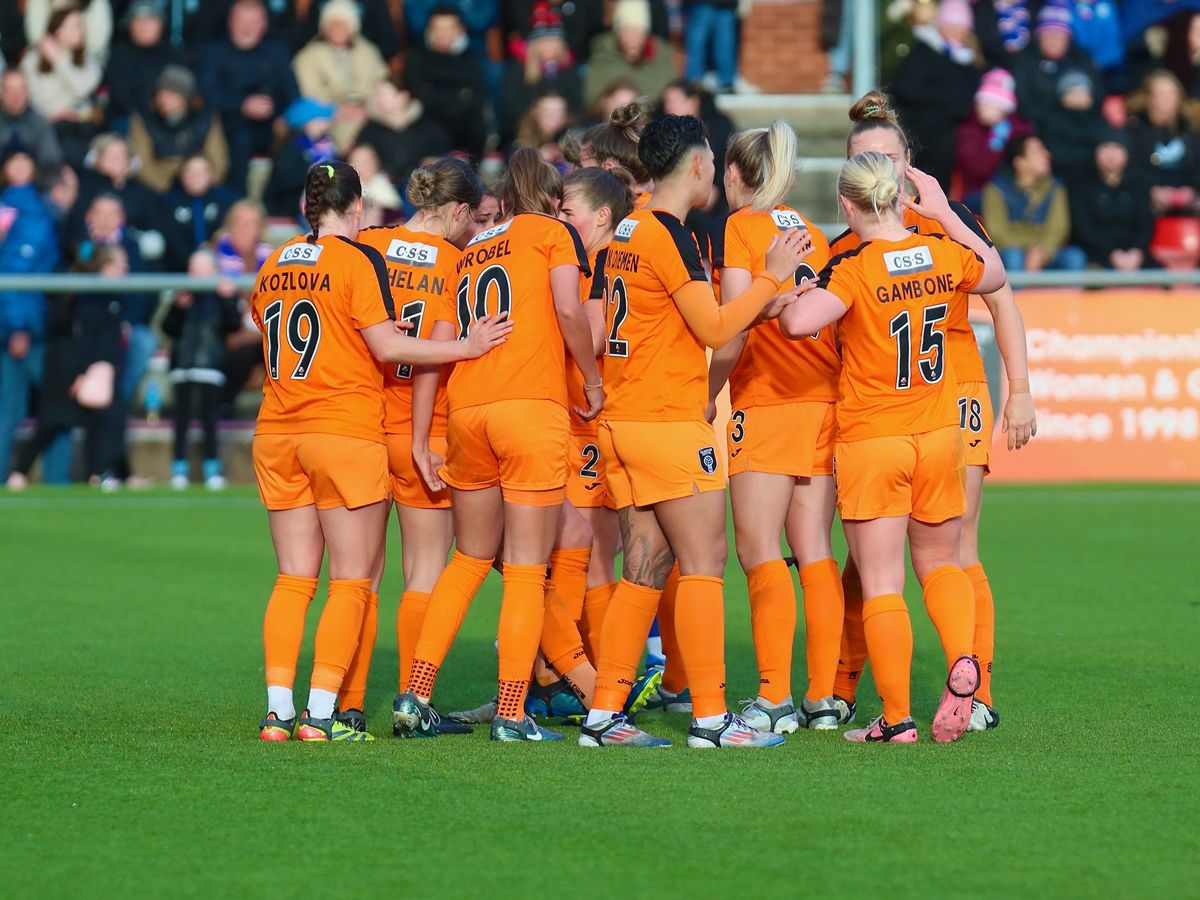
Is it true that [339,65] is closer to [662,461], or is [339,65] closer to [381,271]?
[381,271]

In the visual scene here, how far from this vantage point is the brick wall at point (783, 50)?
2056 cm

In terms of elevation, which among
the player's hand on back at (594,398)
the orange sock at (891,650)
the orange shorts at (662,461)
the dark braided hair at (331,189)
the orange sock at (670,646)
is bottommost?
the orange sock at (670,646)

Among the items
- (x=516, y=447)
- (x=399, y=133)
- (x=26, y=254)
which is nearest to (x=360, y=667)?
(x=516, y=447)

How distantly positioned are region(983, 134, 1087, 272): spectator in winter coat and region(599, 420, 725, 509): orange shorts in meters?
10.8

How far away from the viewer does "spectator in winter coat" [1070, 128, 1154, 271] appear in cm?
1656

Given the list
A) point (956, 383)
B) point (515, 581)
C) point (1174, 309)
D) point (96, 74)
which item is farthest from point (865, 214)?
point (96, 74)

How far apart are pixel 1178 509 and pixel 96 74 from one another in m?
10.9

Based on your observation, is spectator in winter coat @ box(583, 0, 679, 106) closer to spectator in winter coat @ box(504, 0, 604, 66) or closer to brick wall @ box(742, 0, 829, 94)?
spectator in winter coat @ box(504, 0, 604, 66)

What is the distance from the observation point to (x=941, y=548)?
6.38 m

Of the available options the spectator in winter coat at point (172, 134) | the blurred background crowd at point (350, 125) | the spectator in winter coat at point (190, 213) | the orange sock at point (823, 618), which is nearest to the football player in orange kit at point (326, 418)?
the orange sock at point (823, 618)

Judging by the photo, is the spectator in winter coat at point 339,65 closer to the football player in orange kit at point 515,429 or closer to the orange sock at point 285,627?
the football player in orange kit at point 515,429

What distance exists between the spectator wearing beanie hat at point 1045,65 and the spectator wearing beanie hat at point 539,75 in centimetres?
430

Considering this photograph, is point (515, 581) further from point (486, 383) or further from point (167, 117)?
point (167, 117)

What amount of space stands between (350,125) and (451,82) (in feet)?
3.48
